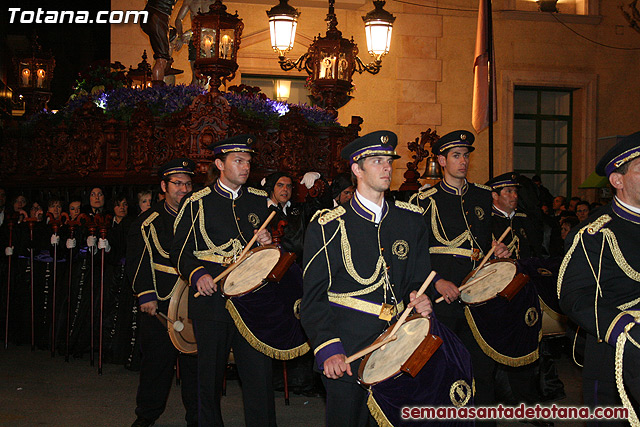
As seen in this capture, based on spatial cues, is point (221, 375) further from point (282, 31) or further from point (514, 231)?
point (282, 31)

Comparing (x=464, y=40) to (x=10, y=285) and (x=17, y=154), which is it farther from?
(x=10, y=285)

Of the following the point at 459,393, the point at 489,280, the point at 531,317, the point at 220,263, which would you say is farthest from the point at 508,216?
the point at 459,393

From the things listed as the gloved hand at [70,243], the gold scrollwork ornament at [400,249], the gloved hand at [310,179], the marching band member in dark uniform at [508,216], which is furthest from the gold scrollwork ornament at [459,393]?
the gloved hand at [70,243]

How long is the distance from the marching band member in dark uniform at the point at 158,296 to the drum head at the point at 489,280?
2442 millimetres

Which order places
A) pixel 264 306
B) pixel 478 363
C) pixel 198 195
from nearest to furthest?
1. pixel 264 306
2. pixel 198 195
3. pixel 478 363

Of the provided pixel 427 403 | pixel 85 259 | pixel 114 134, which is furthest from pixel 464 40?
pixel 427 403

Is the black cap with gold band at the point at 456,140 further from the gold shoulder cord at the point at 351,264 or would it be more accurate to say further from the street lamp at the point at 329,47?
the street lamp at the point at 329,47

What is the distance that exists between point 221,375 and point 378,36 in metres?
7.15

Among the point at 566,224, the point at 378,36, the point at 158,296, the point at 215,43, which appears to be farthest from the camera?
the point at 378,36

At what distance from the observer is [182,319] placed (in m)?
6.60

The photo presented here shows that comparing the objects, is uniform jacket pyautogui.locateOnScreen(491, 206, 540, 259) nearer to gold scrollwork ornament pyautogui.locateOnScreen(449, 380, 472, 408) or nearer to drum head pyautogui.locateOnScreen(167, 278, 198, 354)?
drum head pyautogui.locateOnScreen(167, 278, 198, 354)

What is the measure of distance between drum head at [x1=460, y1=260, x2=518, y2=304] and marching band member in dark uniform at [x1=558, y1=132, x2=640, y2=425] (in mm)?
1984

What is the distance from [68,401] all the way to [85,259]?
298cm

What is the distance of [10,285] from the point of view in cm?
1162
